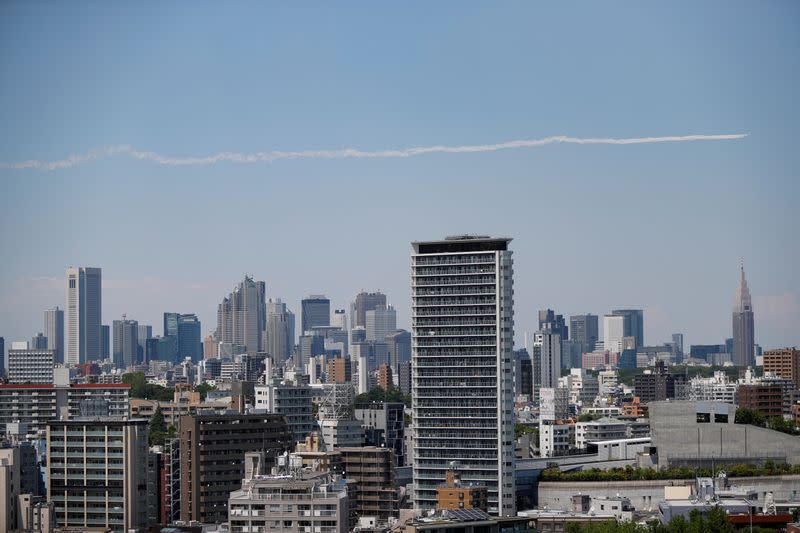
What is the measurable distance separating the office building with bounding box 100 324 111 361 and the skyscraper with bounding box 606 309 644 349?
5934cm

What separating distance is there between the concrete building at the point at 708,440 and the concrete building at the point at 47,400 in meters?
28.4

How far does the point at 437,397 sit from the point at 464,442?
1.73 metres

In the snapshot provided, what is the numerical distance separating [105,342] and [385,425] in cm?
8854

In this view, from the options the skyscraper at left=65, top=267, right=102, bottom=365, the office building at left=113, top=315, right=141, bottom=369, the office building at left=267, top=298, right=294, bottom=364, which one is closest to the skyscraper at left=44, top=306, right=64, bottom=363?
the skyscraper at left=65, top=267, right=102, bottom=365

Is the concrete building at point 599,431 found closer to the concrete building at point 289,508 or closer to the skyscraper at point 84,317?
the concrete building at point 289,508

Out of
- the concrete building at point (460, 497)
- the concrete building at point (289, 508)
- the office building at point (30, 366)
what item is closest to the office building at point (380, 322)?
the office building at point (30, 366)

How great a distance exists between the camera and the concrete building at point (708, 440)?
56781 mm

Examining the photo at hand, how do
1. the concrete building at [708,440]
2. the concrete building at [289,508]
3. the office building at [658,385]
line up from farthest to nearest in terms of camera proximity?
the office building at [658,385], the concrete building at [708,440], the concrete building at [289,508]

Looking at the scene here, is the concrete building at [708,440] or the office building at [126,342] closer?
the concrete building at [708,440]

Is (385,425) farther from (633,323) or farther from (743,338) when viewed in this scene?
(633,323)

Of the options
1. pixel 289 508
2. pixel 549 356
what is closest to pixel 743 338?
pixel 549 356

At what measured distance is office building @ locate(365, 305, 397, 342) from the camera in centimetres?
18650

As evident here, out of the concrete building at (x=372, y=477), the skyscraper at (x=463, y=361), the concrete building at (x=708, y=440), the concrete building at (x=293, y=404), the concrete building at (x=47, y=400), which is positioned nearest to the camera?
the concrete building at (x=372, y=477)

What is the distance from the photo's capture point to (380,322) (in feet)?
621
